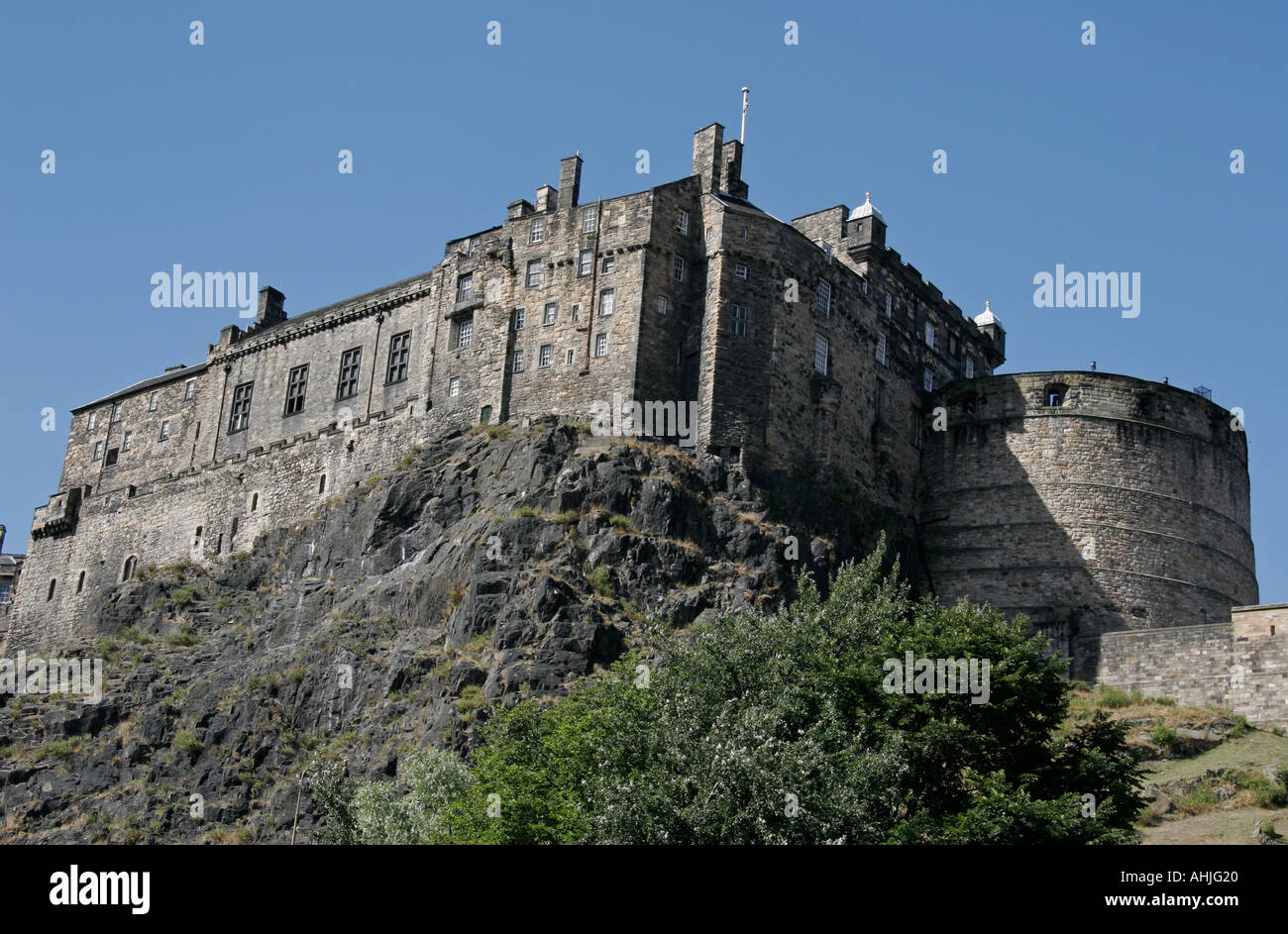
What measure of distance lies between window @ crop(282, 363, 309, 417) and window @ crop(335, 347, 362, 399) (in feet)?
8.75

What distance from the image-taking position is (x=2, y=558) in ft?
339

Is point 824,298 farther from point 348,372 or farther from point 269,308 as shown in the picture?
point 269,308

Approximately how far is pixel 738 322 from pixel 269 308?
31.4 metres

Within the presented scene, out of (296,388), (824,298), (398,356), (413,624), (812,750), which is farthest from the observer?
(296,388)

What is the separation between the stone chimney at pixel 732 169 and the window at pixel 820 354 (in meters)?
7.57

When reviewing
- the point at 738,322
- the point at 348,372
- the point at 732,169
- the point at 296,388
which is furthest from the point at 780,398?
the point at 296,388

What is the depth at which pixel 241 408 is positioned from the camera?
79.0m

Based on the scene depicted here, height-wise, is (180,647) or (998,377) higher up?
(998,377)

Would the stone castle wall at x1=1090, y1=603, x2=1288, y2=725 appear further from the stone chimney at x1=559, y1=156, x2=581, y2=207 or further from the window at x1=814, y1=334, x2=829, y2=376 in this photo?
the stone chimney at x1=559, y1=156, x2=581, y2=207

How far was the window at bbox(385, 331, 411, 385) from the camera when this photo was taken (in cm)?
7131

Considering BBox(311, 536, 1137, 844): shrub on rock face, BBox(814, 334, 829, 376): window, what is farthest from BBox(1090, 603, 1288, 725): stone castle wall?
BBox(814, 334, 829, 376): window

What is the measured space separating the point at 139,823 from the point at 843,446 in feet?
102
